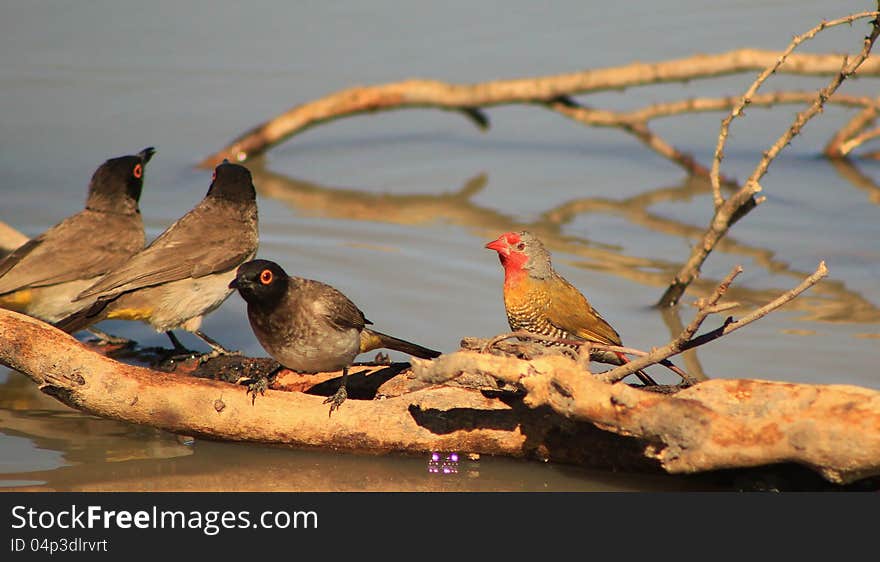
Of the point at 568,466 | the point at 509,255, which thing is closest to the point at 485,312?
the point at 509,255

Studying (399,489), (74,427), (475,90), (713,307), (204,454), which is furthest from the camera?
(475,90)

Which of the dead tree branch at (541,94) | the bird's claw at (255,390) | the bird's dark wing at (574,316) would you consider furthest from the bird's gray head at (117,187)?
the dead tree branch at (541,94)

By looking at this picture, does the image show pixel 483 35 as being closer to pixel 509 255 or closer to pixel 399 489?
pixel 509 255

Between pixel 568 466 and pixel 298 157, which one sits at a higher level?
pixel 298 157

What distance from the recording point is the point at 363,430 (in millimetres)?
6367

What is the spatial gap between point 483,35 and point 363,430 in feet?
31.3

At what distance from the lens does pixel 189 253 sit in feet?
26.5

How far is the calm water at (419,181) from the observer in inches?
270

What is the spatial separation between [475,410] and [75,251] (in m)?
3.41

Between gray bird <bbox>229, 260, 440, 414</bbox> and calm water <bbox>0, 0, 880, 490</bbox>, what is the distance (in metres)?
0.57

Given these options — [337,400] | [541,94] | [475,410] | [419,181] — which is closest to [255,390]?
[337,400]

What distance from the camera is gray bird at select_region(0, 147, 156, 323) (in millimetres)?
8156

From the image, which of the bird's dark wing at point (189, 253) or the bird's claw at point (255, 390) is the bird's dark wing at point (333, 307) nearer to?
the bird's claw at point (255, 390)

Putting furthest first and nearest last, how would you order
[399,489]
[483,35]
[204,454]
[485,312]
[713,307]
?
[483,35], [485,312], [204,454], [399,489], [713,307]
